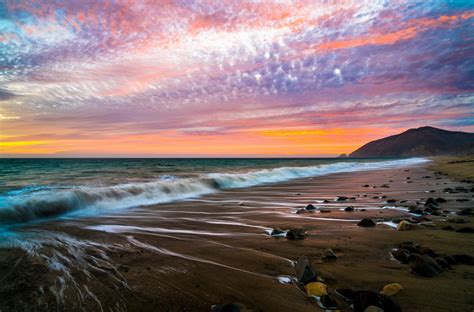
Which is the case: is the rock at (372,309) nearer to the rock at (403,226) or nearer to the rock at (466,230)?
the rock at (403,226)

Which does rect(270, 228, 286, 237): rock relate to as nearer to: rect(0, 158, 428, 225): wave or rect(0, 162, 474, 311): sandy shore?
rect(0, 162, 474, 311): sandy shore

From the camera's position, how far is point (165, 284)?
11.1 feet

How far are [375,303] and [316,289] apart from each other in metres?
0.63

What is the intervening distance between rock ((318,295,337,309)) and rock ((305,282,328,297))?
0.13 metres

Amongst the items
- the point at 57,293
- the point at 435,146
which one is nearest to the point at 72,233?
the point at 57,293

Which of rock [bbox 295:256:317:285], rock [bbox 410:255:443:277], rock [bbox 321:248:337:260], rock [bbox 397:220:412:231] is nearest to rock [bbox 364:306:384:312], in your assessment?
rock [bbox 295:256:317:285]

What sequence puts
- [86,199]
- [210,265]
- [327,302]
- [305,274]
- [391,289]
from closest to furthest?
1. [327,302]
2. [391,289]
3. [305,274]
4. [210,265]
5. [86,199]

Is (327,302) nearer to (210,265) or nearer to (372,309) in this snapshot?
(372,309)

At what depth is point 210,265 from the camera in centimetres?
Result: 398

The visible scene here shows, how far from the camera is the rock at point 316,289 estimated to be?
9.67 ft

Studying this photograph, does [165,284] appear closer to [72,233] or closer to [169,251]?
[169,251]

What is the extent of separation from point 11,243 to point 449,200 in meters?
11.6

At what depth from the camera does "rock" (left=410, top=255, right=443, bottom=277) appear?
10.8 feet

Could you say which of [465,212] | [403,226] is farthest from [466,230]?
[465,212]
